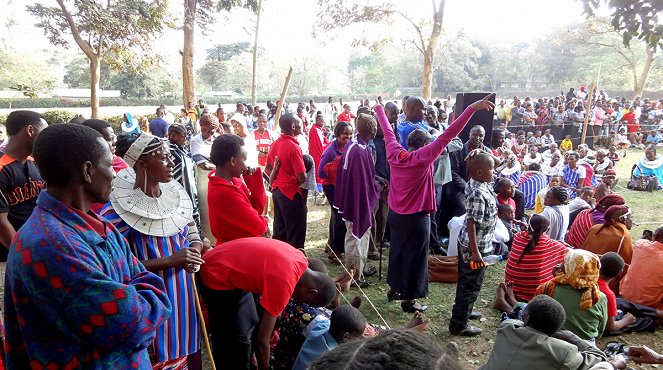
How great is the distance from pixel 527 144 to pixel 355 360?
40.6 ft

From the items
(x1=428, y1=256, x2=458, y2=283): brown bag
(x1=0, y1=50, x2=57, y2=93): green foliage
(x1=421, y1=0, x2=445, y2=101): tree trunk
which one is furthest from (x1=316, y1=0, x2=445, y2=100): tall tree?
(x1=0, y1=50, x2=57, y2=93): green foliage

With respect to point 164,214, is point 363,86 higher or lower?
higher

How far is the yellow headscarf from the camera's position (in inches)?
125

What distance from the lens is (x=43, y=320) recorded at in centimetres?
128

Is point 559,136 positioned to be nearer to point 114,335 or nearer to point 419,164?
point 419,164

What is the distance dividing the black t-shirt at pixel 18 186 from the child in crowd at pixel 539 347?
9.94 ft

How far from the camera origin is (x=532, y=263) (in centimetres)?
412

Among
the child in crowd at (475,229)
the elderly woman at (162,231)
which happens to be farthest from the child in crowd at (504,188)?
the elderly woman at (162,231)

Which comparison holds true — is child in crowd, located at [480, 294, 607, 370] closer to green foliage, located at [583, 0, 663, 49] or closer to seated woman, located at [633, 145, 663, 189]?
green foliage, located at [583, 0, 663, 49]

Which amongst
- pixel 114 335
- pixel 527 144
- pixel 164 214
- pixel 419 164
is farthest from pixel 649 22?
pixel 527 144

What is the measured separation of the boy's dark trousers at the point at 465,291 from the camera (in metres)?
3.54

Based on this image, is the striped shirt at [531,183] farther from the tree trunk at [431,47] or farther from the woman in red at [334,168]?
the tree trunk at [431,47]

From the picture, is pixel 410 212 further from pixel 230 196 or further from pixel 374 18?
pixel 374 18

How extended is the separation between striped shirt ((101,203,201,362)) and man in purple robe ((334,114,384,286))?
2.39 meters
